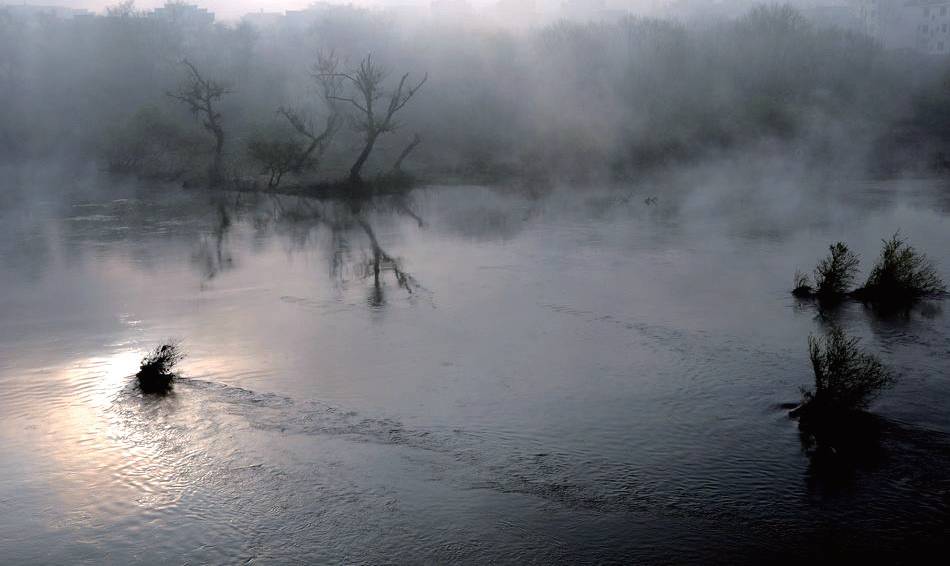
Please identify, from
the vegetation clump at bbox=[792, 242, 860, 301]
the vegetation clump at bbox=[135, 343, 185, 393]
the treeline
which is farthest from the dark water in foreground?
the treeline

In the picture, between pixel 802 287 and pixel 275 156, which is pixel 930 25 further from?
pixel 802 287

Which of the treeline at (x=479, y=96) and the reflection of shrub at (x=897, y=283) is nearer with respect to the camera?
the reflection of shrub at (x=897, y=283)

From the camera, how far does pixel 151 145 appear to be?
40.4 metres

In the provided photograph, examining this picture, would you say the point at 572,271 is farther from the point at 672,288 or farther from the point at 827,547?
the point at 827,547

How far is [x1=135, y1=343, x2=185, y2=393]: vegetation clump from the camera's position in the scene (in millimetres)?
9680

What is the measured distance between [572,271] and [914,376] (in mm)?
6773

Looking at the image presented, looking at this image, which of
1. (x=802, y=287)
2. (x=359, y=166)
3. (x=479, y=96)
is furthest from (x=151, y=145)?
(x=802, y=287)

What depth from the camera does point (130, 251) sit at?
62.0ft

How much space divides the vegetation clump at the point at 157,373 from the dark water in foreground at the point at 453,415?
178mm

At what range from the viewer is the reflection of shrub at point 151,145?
38.8m

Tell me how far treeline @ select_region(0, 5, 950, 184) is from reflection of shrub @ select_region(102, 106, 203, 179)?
0.09 metres

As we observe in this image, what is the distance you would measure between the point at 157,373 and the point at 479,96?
36.7 m

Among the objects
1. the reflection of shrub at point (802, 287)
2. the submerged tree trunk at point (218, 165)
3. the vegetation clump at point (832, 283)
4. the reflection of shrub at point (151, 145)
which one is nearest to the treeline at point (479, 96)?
the reflection of shrub at point (151, 145)

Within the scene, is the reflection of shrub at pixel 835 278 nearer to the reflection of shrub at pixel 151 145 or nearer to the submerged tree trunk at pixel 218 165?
the submerged tree trunk at pixel 218 165
